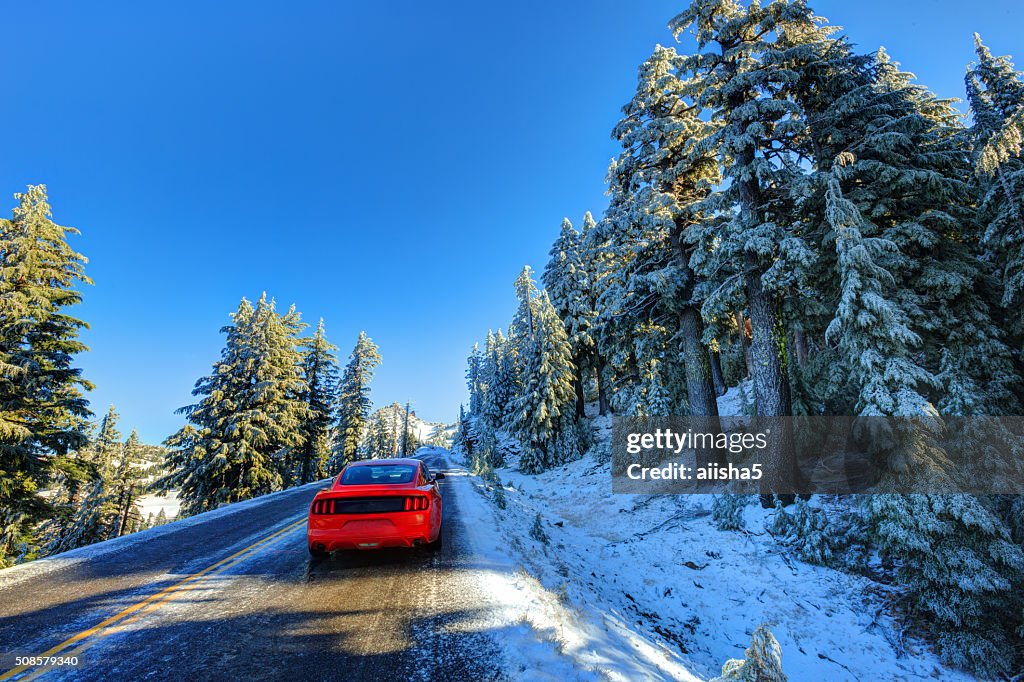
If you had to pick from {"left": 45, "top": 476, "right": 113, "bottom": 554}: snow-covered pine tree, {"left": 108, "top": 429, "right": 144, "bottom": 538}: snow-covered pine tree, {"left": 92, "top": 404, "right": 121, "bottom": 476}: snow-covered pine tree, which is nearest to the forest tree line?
{"left": 45, "top": 476, "right": 113, "bottom": 554}: snow-covered pine tree

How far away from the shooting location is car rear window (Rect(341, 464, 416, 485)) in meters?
6.88

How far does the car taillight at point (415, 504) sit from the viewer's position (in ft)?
20.7

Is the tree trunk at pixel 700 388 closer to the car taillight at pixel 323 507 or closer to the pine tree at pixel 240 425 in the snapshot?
the car taillight at pixel 323 507

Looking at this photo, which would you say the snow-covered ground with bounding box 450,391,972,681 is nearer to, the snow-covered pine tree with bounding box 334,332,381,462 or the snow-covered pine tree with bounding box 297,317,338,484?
the snow-covered pine tree with bounding box 297,317,338,484

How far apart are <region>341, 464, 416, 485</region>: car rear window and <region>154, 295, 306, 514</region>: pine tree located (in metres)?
19.1

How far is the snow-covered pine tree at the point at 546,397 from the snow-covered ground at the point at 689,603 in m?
15.1

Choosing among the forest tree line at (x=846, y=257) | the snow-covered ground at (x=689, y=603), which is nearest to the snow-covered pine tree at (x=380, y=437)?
the forest tree line at (x=846, y=257)

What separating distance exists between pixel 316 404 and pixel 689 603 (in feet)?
105

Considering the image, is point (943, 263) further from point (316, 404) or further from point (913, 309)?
point (316, 404)

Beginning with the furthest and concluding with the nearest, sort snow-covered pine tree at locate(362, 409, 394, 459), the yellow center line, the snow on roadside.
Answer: snow-covered pine tree at locate(362, 409, 394, 459)
the snow on roadside
the yellow center line

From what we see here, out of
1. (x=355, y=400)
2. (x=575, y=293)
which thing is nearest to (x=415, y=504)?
(x=575, y=293)

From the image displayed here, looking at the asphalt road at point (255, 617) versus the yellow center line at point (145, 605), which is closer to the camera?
the asphalt road at point (255, 617)

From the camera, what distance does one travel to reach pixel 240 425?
22719mm

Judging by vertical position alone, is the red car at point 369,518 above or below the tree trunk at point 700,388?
below
